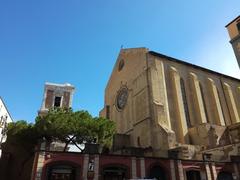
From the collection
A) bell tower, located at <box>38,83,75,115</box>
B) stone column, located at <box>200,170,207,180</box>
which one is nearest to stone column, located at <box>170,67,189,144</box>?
stone column, located at <box>200,170,207,180</box>

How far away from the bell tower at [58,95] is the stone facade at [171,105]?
7.28m

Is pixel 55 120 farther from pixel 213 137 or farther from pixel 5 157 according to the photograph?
pixel 213 137

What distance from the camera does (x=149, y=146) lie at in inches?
1007

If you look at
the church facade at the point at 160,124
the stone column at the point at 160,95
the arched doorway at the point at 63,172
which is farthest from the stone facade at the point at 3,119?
the stone column at the point at 160,95

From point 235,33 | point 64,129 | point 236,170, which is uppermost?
point 235,33

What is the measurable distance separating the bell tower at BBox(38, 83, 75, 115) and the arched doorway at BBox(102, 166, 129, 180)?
Answer: 19736 millimetres

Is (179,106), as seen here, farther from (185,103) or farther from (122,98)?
(122,98)

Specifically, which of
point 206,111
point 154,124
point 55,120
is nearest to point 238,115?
point 206,111

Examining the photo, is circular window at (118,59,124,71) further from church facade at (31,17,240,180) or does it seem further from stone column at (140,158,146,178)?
stone column at (140,158,146,178)

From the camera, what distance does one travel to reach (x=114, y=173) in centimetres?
1599

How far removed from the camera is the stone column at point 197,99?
29.5 m

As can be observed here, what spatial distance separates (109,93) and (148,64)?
12635 millimetres

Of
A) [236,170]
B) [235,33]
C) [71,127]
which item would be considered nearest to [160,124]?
[236,170]

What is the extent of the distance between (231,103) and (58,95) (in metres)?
27.3
